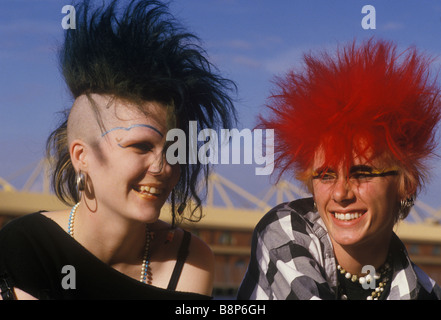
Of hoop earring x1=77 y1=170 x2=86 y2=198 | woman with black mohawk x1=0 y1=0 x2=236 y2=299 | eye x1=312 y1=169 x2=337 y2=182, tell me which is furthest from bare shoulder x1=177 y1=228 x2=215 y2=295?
eye x1=312 y1=169 x2=337 y2=182

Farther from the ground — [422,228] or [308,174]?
[422,228]

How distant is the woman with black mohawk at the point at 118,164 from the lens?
2.25 m

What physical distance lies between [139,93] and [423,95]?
1.15 meters

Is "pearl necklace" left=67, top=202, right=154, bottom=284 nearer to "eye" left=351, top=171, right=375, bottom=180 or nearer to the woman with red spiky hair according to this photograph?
the woman with red spiky hair

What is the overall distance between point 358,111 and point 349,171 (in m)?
0.23

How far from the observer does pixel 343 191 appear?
2.14 m

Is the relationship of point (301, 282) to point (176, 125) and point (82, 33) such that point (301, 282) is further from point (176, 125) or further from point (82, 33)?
point (82, 33)

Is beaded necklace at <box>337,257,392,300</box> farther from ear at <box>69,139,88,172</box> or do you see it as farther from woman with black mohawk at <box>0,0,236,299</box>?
ear at <box>69,139,88,172</box>

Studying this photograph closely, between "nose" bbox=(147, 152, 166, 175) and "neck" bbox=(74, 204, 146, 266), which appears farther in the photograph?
"neck" bbox=(74, 204, 146, 266)

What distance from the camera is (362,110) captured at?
2117 mm

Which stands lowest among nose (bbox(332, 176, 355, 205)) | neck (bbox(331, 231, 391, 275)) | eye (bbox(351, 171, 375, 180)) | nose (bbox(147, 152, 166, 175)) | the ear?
neck (bbox(331, 231, 391, 275))

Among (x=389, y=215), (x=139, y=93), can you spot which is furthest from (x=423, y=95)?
(x=139, y=93)

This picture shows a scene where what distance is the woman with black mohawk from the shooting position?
225 cm

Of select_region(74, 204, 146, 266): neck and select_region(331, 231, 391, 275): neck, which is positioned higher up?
select_region(74, 204, 146, 266): neck
